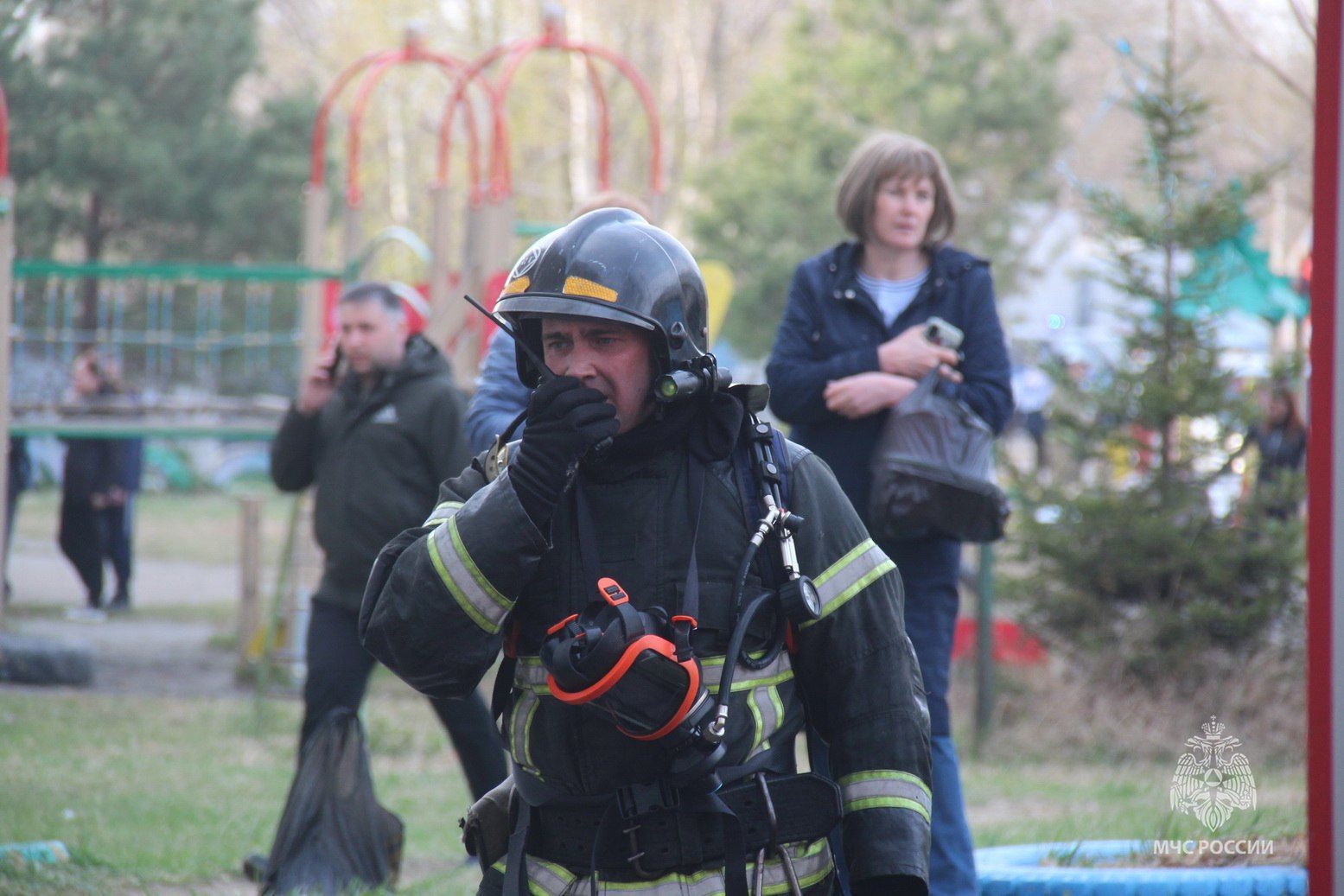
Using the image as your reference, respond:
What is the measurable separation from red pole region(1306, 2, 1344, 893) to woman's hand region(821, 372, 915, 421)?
153 cm

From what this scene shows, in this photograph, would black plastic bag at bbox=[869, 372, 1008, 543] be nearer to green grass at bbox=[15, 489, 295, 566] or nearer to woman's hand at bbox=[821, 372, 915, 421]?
woman's hand at bbox=[821, 372, 915, 421]

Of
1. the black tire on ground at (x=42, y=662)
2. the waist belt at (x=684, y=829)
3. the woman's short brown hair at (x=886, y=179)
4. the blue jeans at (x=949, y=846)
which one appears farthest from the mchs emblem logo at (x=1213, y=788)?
the black tire on ground at (x=42, y=662)

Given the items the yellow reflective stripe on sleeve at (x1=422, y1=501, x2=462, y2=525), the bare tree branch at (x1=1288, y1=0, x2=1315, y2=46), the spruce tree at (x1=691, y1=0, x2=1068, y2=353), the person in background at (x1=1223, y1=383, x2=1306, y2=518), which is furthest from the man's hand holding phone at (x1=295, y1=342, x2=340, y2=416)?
the spruce tree at (x1=691, y1=0, x2=1068, y2=353)

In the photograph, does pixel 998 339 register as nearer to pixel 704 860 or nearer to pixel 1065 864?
pixel 1065 864

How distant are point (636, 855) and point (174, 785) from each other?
180 inches

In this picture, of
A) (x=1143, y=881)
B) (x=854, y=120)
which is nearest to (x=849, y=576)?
(x=1143, y=881)

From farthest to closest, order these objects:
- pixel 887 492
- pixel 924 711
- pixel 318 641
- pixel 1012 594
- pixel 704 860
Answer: pixel 1012 594 → pixel 318 641 → pixel 887 492 → pixel 924 711 → pixel 704 860

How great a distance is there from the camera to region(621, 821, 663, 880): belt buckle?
2.26 metres

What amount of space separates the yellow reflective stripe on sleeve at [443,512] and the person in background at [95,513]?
9739 mm

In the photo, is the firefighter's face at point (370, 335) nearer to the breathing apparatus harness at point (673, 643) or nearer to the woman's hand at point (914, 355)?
the woman's hand at point (914, 355)

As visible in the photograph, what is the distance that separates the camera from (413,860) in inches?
215

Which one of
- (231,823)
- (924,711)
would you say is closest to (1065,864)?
(924,711)

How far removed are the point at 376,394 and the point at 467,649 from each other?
10.7 feet

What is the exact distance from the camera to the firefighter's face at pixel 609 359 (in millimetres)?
2381
